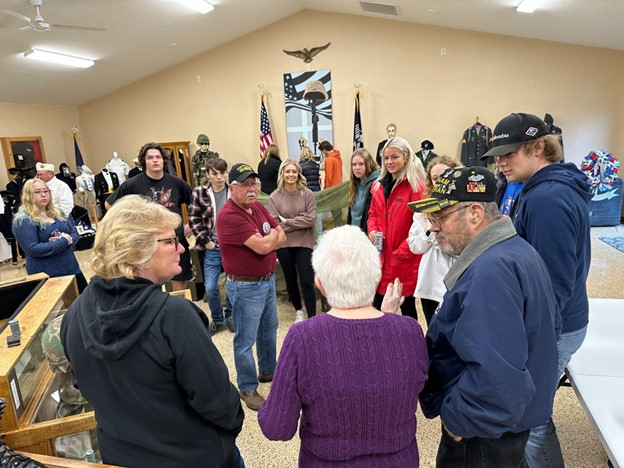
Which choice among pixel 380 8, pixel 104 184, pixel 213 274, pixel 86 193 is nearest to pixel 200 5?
pixel 380 8

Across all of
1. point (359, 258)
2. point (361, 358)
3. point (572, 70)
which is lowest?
point (361, 358)

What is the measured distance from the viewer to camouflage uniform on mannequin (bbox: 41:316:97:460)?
152 centimetres

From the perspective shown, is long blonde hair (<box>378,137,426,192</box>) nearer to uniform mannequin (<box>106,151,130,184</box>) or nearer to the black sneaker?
the black sneaker

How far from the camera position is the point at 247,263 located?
223 cm

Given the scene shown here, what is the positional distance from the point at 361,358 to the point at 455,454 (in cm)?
51

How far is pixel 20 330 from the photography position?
5.22 feet

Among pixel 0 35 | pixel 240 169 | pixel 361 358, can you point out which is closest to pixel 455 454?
pixel 361 358

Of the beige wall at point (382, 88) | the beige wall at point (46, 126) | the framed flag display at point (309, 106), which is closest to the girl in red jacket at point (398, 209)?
the beige wall at point (382, 88)

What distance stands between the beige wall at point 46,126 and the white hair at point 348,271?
9002 millimetres

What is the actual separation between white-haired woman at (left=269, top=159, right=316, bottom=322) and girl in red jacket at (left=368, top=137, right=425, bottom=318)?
793 millimetres

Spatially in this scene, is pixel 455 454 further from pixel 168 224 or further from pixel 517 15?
pixel 517 15

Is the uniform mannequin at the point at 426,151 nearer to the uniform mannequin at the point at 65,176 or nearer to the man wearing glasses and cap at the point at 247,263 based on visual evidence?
the man wearing glasses and cap at the point at 247,263

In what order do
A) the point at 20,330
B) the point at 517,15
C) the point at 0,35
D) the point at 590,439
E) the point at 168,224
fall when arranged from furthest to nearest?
the point at 517,15
the point at 0,35
the point at 590,439
the point at 20,330
the point at 168,224

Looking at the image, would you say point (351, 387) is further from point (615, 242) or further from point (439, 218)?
point (615, 242)
